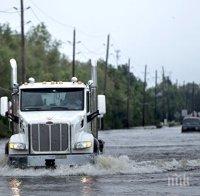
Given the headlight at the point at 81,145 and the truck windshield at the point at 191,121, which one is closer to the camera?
the headlight at the point at 81,145

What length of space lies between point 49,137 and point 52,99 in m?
1.57

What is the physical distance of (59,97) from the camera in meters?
20.7

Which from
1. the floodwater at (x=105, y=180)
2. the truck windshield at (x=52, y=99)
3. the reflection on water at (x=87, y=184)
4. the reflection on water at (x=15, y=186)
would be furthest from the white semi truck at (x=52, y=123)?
the reflection on water at (x=15, y=186)

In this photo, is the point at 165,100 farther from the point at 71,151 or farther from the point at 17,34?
the point at 71,151

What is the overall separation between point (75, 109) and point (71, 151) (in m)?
1.43

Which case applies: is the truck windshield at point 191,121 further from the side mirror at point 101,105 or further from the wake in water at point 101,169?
the side mirror at point 101,105

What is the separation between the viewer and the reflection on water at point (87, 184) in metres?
14.8

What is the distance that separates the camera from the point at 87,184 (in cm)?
1661

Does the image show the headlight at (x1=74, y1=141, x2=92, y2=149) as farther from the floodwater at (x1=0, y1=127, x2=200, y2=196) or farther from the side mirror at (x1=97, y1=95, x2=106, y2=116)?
the side mirror at (x1=97, y1=95, x2=106, y2=116)

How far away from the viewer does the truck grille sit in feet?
63.7

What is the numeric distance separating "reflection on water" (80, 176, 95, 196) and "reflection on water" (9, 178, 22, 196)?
1379 millimetres

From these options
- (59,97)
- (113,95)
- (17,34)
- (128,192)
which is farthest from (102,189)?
(113,95)

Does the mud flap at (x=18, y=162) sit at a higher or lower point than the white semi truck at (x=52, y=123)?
lower

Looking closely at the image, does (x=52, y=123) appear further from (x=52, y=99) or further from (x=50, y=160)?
(x=52, y=99)
